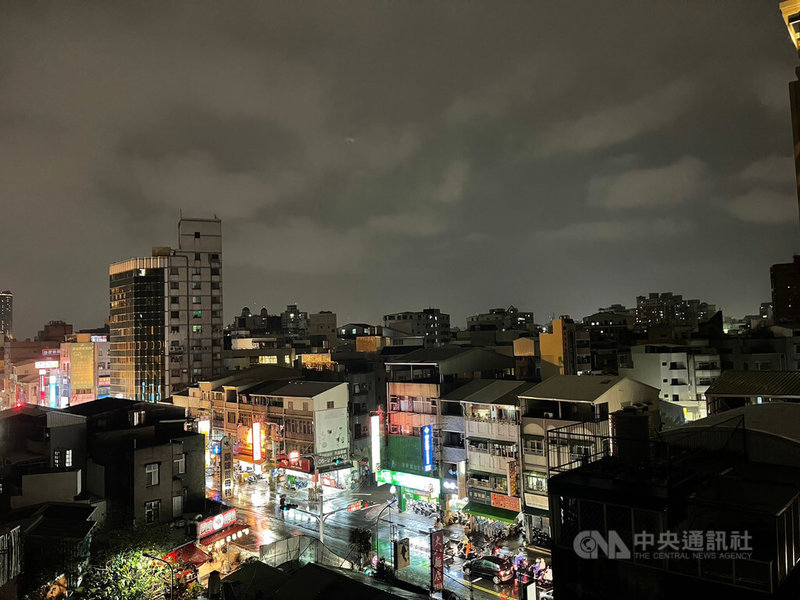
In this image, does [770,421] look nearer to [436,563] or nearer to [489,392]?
[436,563]

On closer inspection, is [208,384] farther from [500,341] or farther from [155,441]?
[500,341]

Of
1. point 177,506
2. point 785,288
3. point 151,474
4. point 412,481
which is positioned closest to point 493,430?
point 412,481

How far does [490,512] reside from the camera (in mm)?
35469

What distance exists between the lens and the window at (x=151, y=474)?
1224 inches

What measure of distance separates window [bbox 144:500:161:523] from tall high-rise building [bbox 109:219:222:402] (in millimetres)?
49918

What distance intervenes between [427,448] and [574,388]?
12.5 meters

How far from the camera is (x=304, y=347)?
91.9m

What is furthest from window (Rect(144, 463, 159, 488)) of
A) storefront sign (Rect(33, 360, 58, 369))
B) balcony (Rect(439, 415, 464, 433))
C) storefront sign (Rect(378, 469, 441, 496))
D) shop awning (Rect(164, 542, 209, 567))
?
storefront sign (Rect(33, 360, 58, 369))

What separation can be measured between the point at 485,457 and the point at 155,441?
22.4 metres

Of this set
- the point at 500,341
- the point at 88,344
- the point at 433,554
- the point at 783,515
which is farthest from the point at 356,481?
the point at 88,344

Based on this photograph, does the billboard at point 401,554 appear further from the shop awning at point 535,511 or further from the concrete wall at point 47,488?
the concrete wall at point 47,488

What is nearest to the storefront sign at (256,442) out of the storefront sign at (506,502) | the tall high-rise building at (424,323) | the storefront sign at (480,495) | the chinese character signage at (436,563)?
the storefront sign at (480,495)

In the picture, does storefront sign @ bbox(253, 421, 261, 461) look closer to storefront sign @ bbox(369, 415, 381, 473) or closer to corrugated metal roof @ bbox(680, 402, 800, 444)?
storefront sign @ bbox(369, 415, 381, 473)

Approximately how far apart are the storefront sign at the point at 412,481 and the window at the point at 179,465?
16.5m
